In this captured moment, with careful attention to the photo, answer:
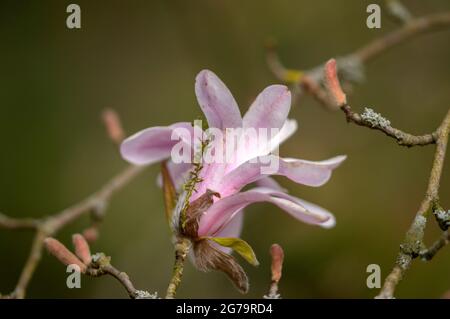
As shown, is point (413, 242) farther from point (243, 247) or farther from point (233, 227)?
point (233, 227)

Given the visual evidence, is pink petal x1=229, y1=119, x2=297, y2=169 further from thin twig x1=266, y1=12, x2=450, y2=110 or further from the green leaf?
thin twig x1=266, y1=12, x2=450, y2=110

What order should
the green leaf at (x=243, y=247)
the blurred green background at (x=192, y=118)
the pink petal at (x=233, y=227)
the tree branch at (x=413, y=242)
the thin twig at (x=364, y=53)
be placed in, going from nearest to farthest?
the tree branch at (x=413, y=242) → the green leaf at (x=243, y=247) → the pink petal at (x=233, y=227) → the thin twig at (x=364, y=53) → the blurred green background at (x=192, y=118)

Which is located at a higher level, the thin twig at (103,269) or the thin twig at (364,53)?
the thin twig at (364,53)

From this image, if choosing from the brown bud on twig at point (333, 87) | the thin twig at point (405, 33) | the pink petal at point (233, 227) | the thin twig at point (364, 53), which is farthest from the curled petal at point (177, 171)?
the thin twig at point (405, 33)

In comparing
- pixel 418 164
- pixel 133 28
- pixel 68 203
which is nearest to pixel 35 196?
pixel 68 203

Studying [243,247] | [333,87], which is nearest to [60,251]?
[243,247]

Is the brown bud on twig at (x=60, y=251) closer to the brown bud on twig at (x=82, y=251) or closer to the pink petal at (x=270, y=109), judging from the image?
the brown bud on twig at (x=82, y=251)
